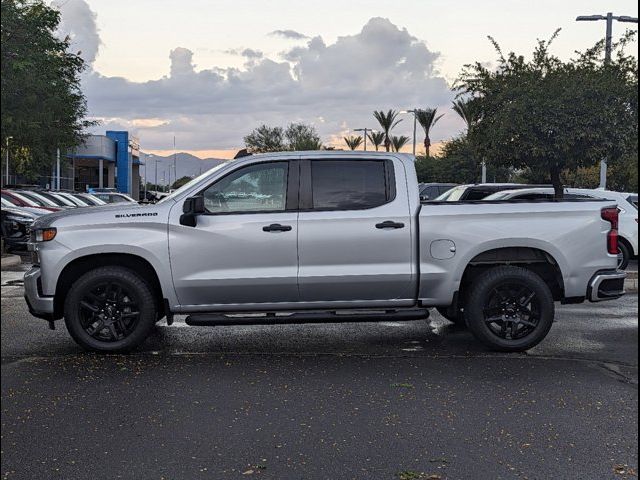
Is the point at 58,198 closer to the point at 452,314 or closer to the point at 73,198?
the point at 73,198

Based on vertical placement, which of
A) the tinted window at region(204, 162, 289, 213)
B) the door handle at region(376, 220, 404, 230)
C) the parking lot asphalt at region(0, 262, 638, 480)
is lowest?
the parking lot asphalt at region(0, 262, 638, 480)

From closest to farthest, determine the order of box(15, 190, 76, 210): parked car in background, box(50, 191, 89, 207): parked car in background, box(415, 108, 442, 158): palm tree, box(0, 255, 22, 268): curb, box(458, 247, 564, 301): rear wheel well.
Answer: box(0, 255, 22, 268): curb < box(458, 247, 564, 301): rear wheel well < box(15, 190, 76, 210): parked car in background < box(50, 191, 89, 207): parked car in background < box(415, 108, 442, 158): palm tree

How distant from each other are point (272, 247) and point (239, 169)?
852 millimetres

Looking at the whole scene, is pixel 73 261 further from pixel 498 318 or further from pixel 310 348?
pixel 498 318

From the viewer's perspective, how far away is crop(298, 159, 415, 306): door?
22.3ft

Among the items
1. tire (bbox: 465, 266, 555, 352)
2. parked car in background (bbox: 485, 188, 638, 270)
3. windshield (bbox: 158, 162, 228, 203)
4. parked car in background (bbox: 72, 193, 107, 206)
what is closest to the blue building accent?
parked car in background (bbox: 72, 193, 107, 206)

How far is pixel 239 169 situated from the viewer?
7.00m

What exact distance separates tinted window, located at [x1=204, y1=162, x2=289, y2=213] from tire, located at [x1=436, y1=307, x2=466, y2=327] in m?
1.96

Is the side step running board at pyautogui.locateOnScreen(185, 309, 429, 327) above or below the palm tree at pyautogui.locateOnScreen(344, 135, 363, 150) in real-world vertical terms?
below

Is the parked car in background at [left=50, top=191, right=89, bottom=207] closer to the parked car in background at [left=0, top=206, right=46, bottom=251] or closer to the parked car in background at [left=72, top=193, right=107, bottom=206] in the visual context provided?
the parked car in background at [left=72, top=193, right=107, bottom=206]

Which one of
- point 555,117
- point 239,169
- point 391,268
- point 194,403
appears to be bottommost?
point 194,403

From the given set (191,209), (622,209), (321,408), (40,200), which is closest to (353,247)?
(191,209)

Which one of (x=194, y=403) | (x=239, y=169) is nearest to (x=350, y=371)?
(x=194, y=403)

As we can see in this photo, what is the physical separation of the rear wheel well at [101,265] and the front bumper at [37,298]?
8 cm
